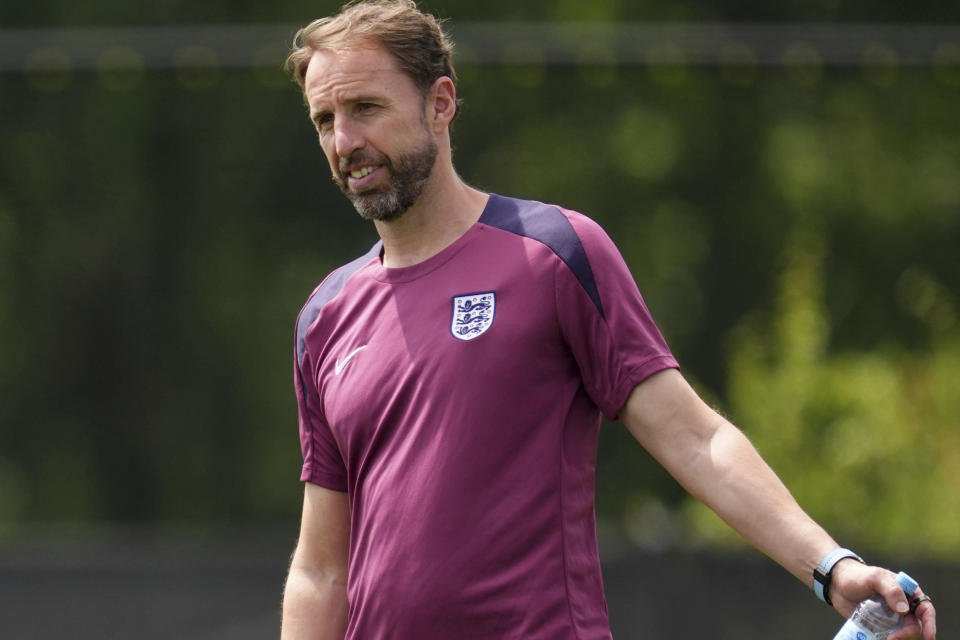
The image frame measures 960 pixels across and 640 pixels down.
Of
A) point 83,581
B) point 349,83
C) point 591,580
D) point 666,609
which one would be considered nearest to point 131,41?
point 83,581

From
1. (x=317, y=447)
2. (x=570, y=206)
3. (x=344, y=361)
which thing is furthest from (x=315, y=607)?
(x=570, y=206)

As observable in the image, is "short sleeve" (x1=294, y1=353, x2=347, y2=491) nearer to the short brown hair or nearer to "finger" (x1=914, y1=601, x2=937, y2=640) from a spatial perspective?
the short brown hair

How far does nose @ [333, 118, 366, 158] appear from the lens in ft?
10.4

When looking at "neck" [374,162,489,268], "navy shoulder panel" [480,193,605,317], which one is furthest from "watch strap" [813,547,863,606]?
"neck" [374,162,489,268]

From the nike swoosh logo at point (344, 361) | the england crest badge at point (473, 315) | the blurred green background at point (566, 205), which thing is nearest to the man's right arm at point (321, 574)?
the nike swoosh logo at point (344, 361)

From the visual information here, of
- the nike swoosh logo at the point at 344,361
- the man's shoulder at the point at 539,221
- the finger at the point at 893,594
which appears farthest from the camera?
the nike swoosh logo at the point at 344,361

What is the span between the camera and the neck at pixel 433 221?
3246 millimetres

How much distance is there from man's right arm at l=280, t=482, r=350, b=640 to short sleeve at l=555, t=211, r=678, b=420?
696mm

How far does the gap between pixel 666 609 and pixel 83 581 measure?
2.64 metres

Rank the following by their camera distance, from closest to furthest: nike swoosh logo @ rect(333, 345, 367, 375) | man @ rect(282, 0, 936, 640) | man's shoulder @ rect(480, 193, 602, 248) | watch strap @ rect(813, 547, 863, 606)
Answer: watch strap @ rect(813, 547, 863, 606) < man @ rect(282, 0, 936, 640) < man's shoulder @ rect(480, 193, 602, 248) < nike swoosh logo @ rect(333, 345, 367, 375)

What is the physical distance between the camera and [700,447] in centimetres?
295

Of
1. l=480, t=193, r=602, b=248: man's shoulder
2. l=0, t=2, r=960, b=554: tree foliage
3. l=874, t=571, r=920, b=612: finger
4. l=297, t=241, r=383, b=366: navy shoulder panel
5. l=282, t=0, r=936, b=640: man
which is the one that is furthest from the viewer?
l=0, t=2, r=960, b=554: tree foliage

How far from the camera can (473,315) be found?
3.08m

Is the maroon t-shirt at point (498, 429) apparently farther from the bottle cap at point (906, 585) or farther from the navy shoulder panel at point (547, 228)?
the bottle cap at point (906, 585)
